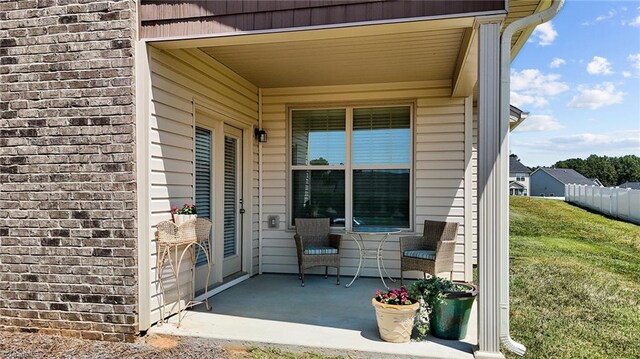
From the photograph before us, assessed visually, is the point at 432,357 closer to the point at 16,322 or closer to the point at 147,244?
the point at 147,244

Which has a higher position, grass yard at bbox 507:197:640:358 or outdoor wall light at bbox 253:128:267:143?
outdoor wall light at bbox 253:128:267:143

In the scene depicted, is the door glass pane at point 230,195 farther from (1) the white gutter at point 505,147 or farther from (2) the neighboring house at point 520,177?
(2) the neighboring house at point 520,177

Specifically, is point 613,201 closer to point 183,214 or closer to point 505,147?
point 505,147

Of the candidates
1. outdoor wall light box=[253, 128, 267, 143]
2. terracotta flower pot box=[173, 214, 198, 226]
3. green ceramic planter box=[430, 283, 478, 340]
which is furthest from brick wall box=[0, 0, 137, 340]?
outdoor wall light box=[253, 128, 267, 143]

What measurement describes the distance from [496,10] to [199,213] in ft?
11.4

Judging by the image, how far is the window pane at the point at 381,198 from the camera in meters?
5.91

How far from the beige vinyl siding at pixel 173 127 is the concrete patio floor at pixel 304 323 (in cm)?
48

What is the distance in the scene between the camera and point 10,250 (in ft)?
12.1

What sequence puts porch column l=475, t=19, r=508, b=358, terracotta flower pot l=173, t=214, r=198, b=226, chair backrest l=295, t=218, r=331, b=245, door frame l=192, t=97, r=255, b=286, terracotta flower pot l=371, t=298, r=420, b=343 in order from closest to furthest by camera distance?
1. porch column l=475, t=19, r=508, b=358
2. terracotta flower pot l=371, t=298, r=420, b=343
3. terracotta flower pot l=173, t=214, r=198, b=226
4. door frame l=192, t=97, r=255, b=286
5. chair backrest l=295, t=218, r=331, b=245

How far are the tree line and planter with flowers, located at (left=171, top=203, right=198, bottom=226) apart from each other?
63.4 m

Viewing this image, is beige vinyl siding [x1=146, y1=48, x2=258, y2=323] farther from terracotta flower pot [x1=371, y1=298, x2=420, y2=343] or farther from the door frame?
terracotta flower pot [x1=371, y1=298, x2=420, y2=343]

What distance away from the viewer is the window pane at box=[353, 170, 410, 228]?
19.4 ft

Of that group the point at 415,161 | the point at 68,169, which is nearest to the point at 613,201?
the point at 415,161

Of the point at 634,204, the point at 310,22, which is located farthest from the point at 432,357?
the point at 634,204
